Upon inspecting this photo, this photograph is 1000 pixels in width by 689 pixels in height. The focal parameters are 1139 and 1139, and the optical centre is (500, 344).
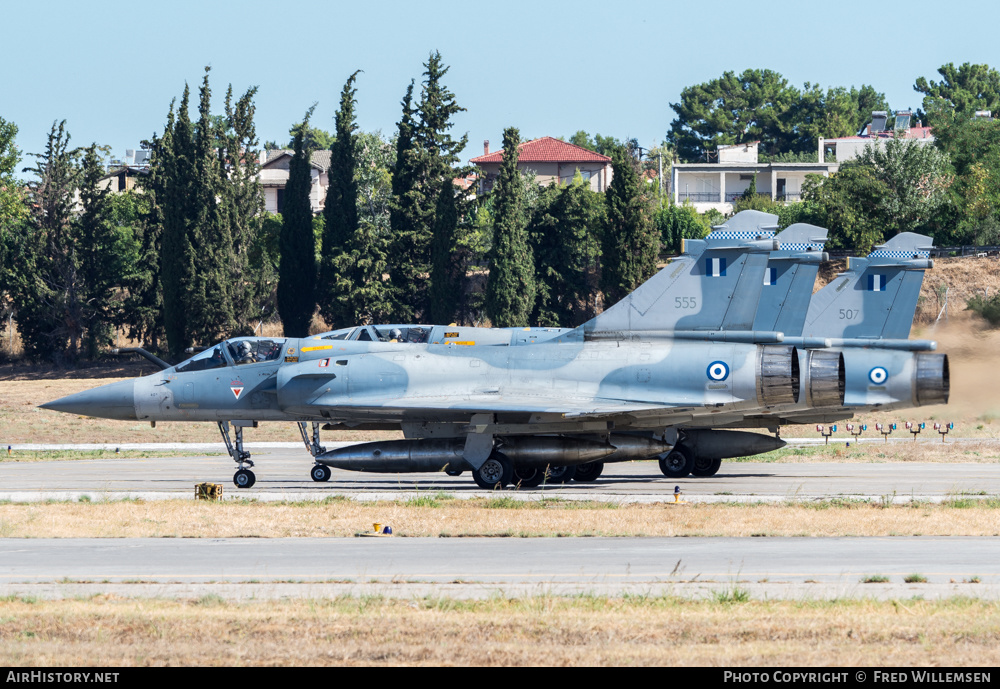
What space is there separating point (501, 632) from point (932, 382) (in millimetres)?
16934

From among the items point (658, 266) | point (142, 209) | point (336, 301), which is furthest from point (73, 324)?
point (658, 266)

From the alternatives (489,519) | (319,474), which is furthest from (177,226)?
(489,519)

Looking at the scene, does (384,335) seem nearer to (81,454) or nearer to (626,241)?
(81,454)

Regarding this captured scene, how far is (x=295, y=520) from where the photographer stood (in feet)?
58.5

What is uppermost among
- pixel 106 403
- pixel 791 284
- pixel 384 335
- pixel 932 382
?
pixel 791 284

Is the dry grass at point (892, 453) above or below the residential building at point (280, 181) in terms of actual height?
below

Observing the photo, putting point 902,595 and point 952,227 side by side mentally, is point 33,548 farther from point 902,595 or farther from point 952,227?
point 952,227

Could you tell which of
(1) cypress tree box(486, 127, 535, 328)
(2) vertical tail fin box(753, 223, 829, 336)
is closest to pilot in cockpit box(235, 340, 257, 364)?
(2) vertical tail fin box(753, 223, 829, 336)

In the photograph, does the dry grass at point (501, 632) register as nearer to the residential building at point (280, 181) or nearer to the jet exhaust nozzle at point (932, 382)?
the jet exhaust nozzle at point (932, 382)

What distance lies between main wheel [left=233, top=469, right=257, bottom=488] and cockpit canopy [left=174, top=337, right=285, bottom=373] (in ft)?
8.06

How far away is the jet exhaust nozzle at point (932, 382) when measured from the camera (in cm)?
2405

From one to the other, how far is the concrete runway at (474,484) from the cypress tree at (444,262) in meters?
26.9

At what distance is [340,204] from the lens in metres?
61.1

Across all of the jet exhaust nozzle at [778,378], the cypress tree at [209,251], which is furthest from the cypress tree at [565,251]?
the jet exhaust nozzle at [778,378]
